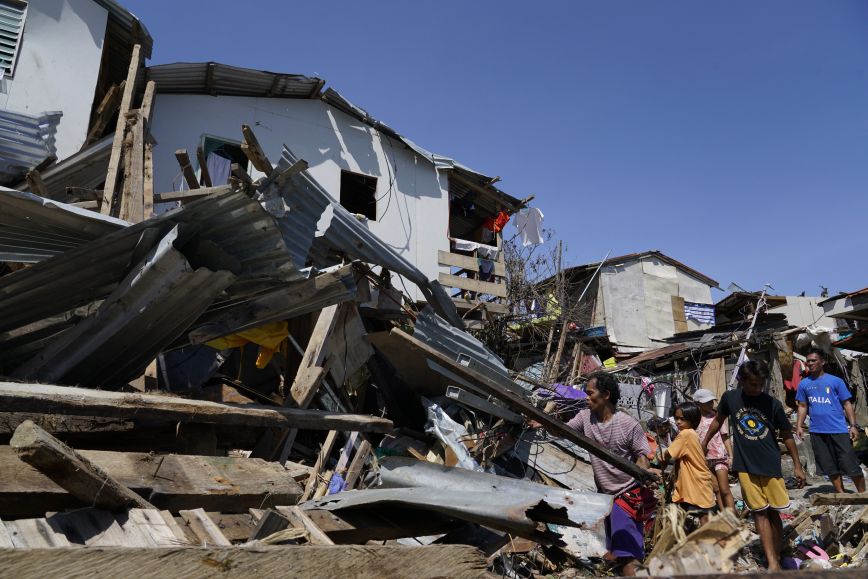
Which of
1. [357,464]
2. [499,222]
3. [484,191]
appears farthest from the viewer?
[499,222]

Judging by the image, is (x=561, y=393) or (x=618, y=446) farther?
(x=561, y=393)

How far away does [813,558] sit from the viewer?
5605 mm

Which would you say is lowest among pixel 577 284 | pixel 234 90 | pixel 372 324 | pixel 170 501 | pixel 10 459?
pixel 170 501

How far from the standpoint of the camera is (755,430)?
5527 millimetres

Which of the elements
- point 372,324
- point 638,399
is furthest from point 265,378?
point 638,399

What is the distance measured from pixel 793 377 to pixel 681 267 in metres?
13.2

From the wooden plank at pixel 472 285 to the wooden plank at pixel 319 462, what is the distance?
7.59 meters

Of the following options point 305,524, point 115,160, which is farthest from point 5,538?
point 115,160

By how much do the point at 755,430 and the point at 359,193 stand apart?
36.8ft

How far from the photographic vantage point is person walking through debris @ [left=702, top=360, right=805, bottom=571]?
5.41 m

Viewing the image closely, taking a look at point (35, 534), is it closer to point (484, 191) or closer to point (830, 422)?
point (830, 422)

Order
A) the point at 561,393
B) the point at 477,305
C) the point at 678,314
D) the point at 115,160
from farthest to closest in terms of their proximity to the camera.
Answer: the point at 678,314 → the point at 477,305 → the point at 561,393 → the point at 115,160

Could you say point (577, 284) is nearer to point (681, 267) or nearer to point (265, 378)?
point (681, 267)

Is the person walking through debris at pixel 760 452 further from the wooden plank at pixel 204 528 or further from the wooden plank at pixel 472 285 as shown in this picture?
the wooden plank at pixel 472 285
